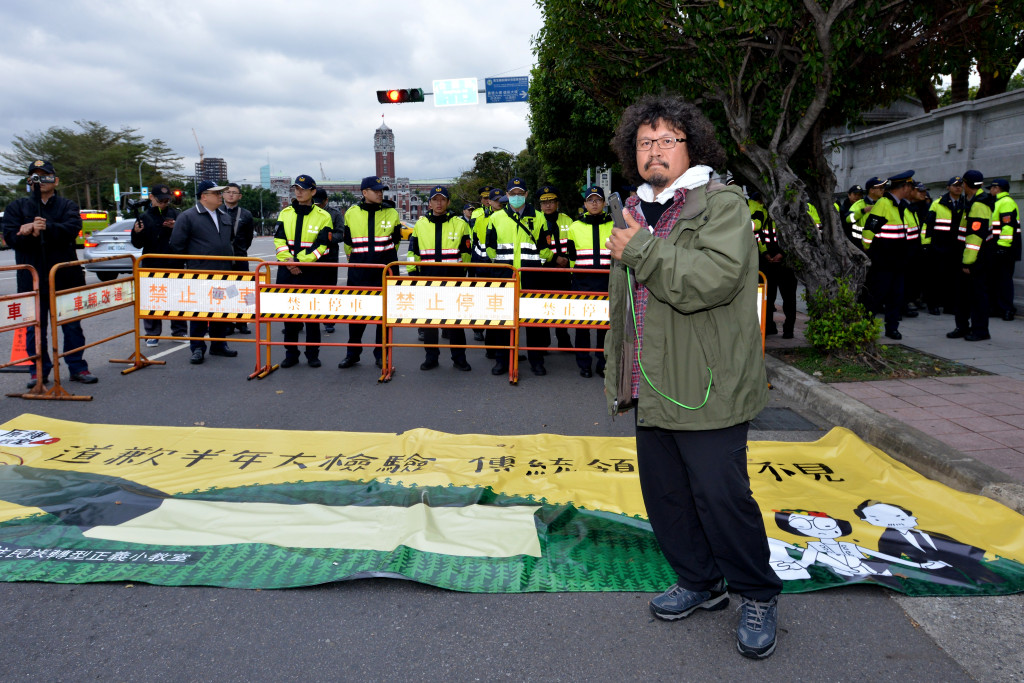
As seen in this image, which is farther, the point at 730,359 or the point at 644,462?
the point at 644,462

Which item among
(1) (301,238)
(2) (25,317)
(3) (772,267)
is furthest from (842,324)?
(2) (25,317)

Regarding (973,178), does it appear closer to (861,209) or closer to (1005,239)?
(1005,239)

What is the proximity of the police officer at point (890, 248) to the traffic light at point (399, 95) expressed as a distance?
1794 cm

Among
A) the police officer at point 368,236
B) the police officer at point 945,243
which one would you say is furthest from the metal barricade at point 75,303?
the police officer at point 945,243

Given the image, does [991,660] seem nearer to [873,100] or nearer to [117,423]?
[117,423]

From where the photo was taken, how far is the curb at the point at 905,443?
4.77 metres

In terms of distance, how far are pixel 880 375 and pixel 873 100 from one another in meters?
5.52

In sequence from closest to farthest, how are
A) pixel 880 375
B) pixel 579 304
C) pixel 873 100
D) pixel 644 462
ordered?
1. pixel 644 462
2. pixel 880 375
3. pixel 579 304
4. pixel 873 100

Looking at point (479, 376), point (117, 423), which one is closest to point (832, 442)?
point (479, 376)

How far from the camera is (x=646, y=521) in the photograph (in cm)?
441

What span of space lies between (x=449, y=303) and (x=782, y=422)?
12.3 ft

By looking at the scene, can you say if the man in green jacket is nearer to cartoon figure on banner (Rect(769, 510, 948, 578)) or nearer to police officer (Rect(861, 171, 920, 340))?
cartoon figure on banner (Rect(769, 510, 948, 578))

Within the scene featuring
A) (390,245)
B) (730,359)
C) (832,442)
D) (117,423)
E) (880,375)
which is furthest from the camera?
(390,245)

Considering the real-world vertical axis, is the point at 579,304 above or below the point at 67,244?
below
